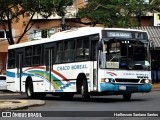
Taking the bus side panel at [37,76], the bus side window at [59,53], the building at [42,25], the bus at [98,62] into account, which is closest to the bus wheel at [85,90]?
the bus at [98,62]

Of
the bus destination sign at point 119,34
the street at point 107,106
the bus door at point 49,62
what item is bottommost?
the street at point 107,106

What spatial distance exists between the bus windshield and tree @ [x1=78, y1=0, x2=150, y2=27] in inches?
748

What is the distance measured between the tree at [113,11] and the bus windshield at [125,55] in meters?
19.0

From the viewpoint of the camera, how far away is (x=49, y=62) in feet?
86.5

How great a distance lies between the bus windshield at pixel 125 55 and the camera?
2183 centimetres

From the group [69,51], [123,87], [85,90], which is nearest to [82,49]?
[69,51]

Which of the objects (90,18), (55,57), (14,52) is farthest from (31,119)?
(90,18)

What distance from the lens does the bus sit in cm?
2188

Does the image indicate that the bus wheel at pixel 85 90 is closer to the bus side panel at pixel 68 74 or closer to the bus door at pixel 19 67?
the bus side panel at pixel 68 74

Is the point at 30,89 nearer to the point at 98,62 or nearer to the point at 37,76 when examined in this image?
the point at 37,76

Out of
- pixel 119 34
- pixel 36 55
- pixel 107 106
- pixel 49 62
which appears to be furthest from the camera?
pixel 36 55

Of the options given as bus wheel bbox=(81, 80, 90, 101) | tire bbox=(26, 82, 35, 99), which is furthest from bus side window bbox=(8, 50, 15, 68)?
bus wheel bbox=(81, 80, 90, 101)

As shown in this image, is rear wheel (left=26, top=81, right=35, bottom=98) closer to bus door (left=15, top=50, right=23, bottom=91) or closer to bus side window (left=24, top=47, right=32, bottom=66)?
bus door (left=15, top=50, right=23, bottom=91)

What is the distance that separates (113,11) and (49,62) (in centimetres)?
1871
